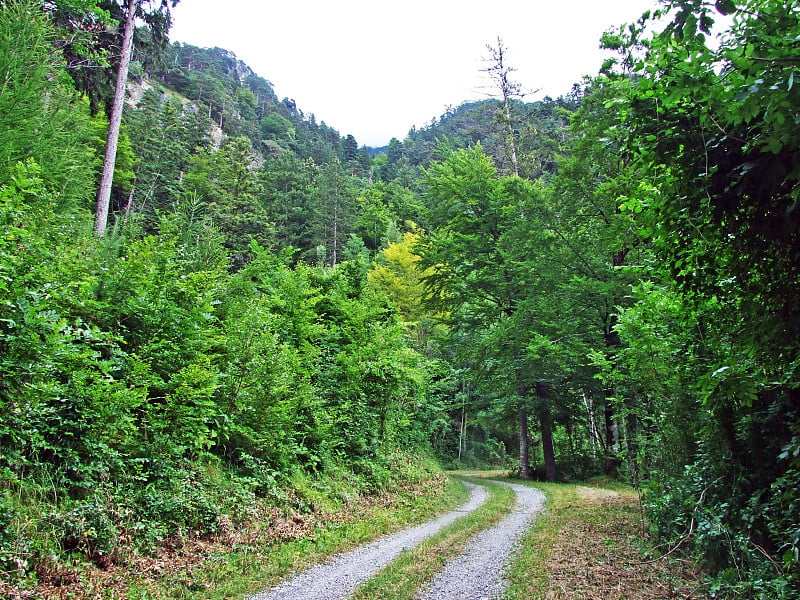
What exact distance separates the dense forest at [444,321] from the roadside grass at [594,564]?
408mm

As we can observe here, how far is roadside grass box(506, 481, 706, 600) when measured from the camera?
16.3ft

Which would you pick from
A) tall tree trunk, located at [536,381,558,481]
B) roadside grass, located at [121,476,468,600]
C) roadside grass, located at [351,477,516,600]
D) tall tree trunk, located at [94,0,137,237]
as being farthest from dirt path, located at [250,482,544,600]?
tall tree trunk, located at [94,0,137,237]

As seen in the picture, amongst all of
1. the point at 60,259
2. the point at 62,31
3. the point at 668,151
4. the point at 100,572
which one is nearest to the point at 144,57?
the point at 62,31

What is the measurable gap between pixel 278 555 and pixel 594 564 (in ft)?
14.4

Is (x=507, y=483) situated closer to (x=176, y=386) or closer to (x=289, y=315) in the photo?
(x=289, y=315)

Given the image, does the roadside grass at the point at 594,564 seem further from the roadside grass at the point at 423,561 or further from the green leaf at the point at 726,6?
the green leaf at the point at 726,6

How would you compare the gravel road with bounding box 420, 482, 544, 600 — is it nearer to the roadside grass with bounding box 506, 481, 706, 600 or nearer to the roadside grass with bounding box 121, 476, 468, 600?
the roadside grass with bounding box 506, 481, 706, 600

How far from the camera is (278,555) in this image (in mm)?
6359

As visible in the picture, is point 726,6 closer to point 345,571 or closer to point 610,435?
point 345,571

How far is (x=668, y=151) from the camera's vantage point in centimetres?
299

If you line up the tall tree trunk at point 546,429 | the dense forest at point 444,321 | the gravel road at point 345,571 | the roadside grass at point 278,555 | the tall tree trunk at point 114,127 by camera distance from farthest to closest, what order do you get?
1. the tall tree trunk at point 546,429
2. the tall tree trunk at point 114,127
3. the gravel road at point 345,571
4. the roadside grass at point 278,555
5. the dense forest at point 444,321

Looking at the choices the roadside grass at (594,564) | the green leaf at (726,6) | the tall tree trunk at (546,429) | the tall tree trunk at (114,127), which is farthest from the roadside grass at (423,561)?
the tall tree trunk at (114,127)

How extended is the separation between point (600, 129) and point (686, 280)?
9.91 metres

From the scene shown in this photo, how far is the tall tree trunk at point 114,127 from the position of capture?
12883 mm
